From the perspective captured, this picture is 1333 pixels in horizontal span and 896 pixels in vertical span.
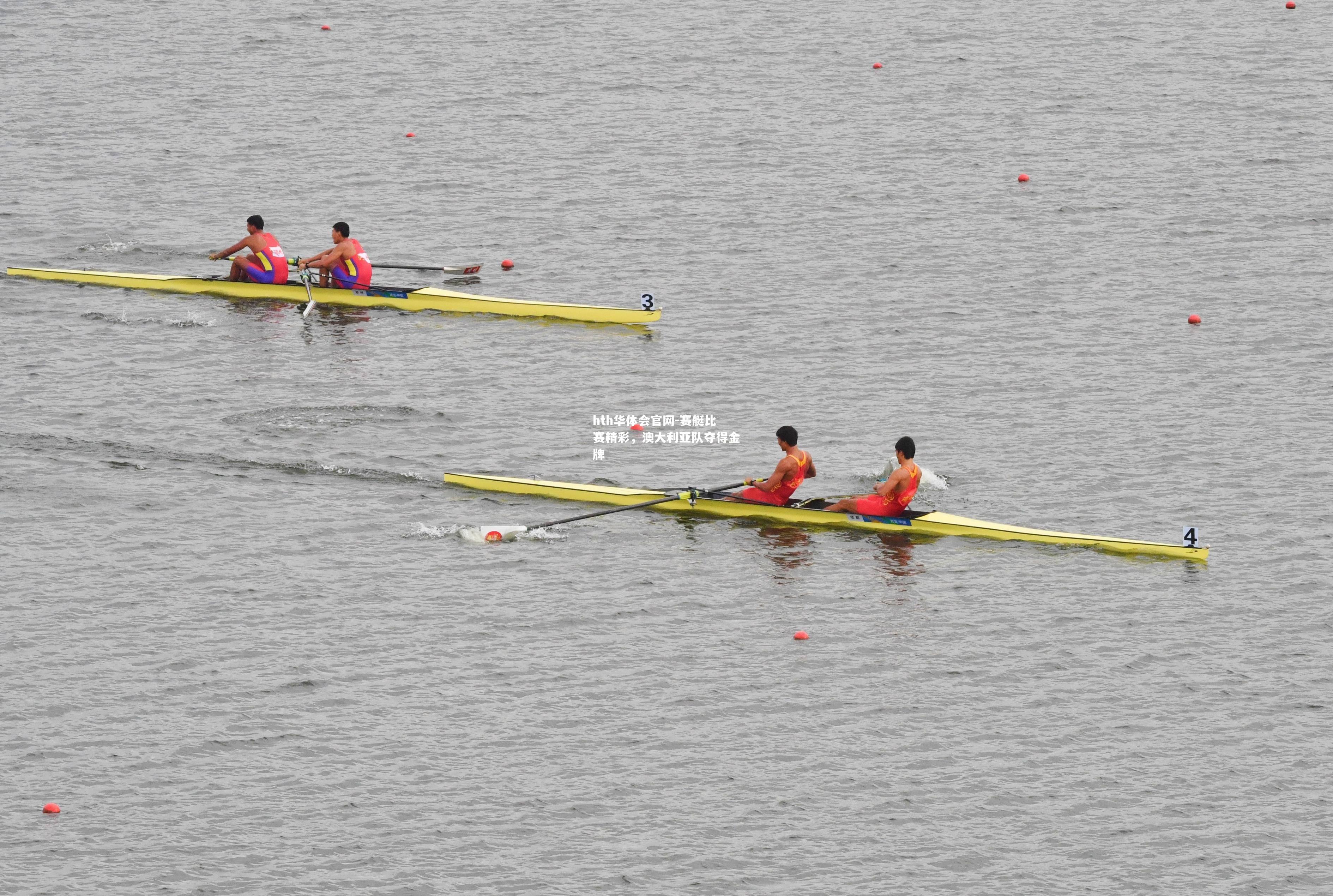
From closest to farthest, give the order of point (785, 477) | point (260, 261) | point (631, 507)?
point (785, 477), point (631, 507), point (260, 261)

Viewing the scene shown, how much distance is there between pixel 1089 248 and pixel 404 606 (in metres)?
20.9

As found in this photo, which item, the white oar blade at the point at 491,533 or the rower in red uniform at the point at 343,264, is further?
the rower in red uniform at the point at 343,264

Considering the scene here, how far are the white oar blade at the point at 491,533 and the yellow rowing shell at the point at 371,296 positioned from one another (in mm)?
9476

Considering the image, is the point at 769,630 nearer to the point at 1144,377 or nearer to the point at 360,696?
the point at 360,696

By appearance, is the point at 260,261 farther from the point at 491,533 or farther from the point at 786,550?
the point at 786,550

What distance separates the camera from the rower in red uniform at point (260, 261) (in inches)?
1426

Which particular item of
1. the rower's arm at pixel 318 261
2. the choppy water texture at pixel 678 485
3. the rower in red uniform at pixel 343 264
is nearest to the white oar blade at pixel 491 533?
the choppy water texture at pixel 678 485

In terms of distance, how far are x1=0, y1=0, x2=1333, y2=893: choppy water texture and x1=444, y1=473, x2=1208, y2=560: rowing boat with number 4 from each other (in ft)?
0.81

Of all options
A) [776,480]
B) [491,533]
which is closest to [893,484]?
[776,480]

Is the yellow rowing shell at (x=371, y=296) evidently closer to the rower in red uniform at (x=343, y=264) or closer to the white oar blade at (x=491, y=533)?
the rower in red uniform at (x=343, y=264)

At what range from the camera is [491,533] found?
83.5ft

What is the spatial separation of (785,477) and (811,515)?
26.6 inches

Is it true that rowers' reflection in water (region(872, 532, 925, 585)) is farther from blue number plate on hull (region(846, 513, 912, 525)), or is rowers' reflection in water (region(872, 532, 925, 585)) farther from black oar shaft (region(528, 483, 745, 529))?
black oar shaft (region(528, 483, 745, 529))

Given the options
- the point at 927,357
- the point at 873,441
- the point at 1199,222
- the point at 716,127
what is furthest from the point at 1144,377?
the point at 716,127
